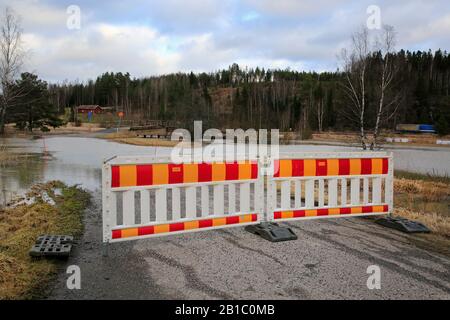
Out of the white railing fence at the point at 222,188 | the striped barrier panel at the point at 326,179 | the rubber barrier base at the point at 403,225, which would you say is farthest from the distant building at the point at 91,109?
the rubber barrier base at the point at 403,225

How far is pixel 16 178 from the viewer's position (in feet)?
44.2

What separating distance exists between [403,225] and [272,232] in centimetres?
235

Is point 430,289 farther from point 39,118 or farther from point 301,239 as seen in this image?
point 39,118

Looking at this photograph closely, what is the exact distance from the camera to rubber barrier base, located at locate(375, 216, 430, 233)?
6469 mm

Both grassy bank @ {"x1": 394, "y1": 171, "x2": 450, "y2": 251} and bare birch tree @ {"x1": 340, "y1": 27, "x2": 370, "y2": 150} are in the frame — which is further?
bare birch tree @ {"x1": 340, "y1": 27, "x2": 370, "y2": 150}

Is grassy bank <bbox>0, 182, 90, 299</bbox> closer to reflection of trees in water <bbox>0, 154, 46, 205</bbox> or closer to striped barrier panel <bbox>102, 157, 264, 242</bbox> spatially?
reflection of trees in water <bbox>0, 154, 46, 205</bbox>

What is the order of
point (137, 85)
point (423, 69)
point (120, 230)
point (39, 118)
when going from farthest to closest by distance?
point (137, 85) < point (423, 69) < point (39, 118) < point (120, 230)

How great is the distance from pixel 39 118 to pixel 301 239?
2578 inches

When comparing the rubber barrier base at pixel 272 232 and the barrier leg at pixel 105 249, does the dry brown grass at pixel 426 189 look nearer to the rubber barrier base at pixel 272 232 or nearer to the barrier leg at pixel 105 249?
the rubber barrier base at pixel 272 232

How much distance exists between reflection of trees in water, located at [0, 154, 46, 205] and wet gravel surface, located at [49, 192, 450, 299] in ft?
17.6

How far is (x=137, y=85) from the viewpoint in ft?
487

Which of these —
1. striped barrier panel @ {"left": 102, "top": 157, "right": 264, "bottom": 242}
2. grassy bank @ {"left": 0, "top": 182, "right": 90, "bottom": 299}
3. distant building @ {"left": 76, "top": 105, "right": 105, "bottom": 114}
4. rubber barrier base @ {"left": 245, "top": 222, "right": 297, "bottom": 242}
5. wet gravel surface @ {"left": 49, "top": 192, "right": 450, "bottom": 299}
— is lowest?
wet gravel surface @ {"left": 49, "top": 192, "right": 450, "bottom": 299}

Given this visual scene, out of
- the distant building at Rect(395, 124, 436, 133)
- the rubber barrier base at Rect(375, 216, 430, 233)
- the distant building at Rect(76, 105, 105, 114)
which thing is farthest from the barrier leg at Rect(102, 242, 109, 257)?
the distant building at Rect(76, 105, 105, 114)
